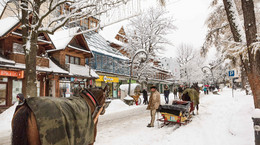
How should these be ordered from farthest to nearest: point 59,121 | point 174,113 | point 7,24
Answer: point 7,24
point 174,113
point 59,121

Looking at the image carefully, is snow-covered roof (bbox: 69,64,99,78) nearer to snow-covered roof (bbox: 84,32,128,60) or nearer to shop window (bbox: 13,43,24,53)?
snow-covered roof (bbox: 84,32,128,60)

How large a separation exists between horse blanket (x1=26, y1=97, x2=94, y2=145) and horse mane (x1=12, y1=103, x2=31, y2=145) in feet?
0.41

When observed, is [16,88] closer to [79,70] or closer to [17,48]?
[17,48]

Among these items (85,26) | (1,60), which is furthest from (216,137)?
(85,26)

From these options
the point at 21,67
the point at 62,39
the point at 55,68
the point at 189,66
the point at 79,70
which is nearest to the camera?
the point at 21,67

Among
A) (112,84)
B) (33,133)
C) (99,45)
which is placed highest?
(99,45)

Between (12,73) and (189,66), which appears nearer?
(12,73)

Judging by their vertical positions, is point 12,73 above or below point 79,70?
below

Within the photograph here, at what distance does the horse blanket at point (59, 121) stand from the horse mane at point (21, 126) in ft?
0.41

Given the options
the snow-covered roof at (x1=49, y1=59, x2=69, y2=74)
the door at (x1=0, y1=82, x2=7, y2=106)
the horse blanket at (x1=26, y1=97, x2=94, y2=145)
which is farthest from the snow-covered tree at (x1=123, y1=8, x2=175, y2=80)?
the horse blanket at (x1=26, y1=97, x2=94, y2=145)

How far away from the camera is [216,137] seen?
573 cm

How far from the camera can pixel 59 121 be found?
2514 mm

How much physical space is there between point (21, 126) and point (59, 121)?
477 mm

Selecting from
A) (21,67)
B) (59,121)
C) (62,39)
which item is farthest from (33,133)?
(62,39)
